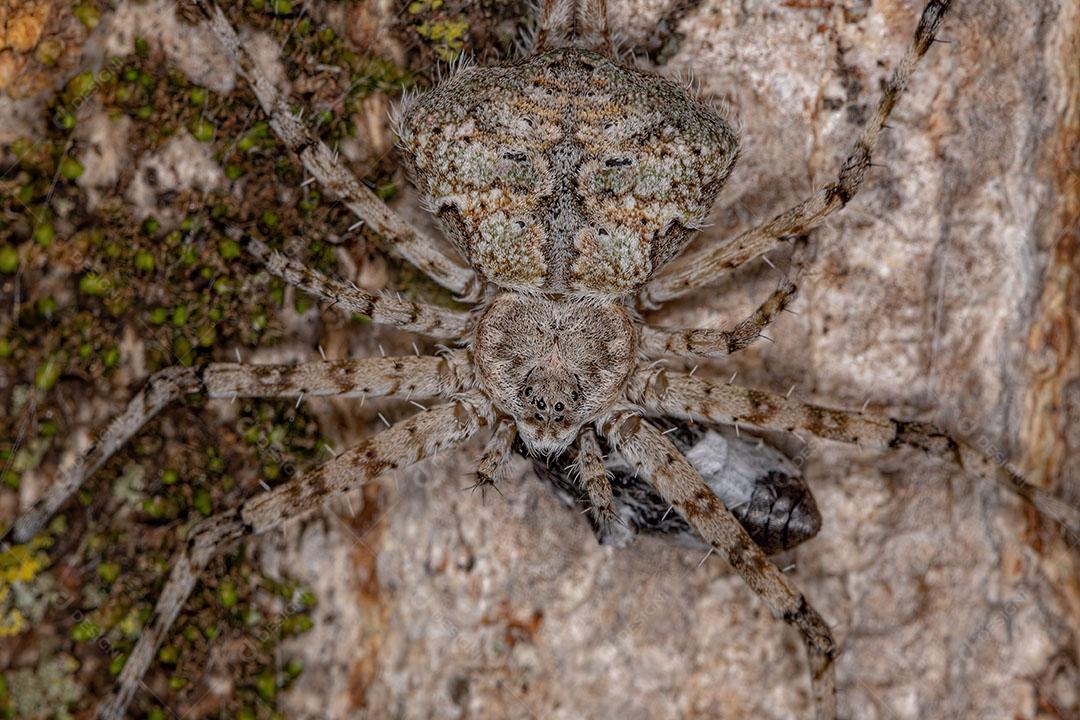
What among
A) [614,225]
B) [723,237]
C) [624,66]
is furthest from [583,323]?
[624,66]

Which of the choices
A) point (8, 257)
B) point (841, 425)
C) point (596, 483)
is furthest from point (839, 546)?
point (8, 257)

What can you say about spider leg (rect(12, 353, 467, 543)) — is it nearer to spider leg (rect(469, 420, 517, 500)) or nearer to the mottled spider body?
spider leg (rect(469, 420, 517, 500))

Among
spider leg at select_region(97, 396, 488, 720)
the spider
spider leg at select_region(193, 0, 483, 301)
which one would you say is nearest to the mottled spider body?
the spider

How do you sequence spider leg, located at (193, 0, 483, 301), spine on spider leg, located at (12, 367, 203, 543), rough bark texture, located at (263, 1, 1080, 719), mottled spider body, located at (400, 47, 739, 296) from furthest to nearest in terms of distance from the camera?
rough bark texture, located at (263, 1, 1080, 719) < spine on spider leg, located at (12, 367, 203, 543) < spider leg, located at (193, 0, 483, 301) < mottled spider body, located at (400, 47, 739, 296)

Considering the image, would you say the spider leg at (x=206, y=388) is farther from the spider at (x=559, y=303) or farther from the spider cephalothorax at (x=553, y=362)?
the spider cephalothorax at (x=553, y=362)

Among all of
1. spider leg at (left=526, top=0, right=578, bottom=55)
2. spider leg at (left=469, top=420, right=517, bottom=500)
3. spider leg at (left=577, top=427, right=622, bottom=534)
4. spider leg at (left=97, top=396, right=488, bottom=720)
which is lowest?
spider leg at (left=97, top=396, right=488, bottom=720)

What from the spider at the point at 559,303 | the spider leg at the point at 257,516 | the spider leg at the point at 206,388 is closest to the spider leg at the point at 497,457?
the spider at the point at 559,303

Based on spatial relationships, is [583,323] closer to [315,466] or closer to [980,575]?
[315,466]
